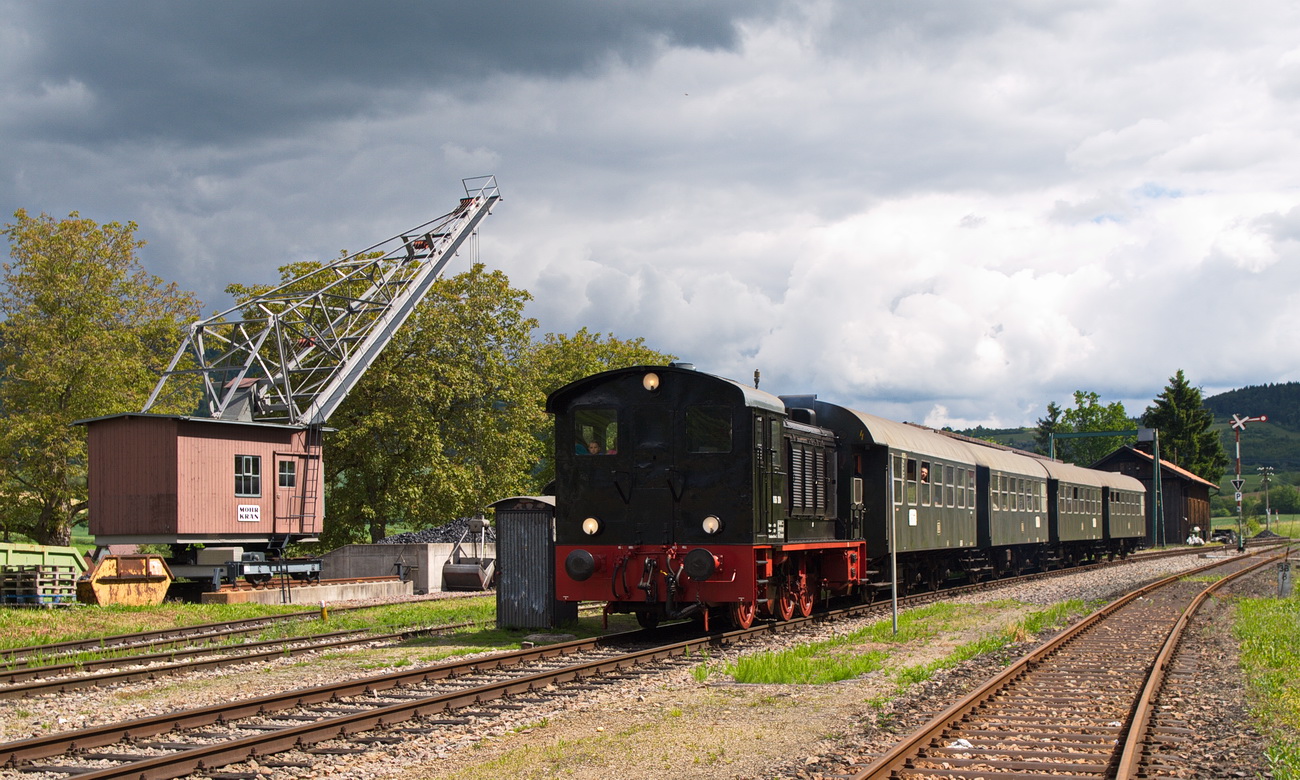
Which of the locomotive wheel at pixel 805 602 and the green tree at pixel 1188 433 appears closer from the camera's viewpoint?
the locomotive wheel at pixel 805 602

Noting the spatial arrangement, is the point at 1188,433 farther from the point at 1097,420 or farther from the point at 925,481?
the point at 925,481

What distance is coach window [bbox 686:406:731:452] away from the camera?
1638 cm

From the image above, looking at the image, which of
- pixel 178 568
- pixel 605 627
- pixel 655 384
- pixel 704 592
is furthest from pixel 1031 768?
pixel 178 568

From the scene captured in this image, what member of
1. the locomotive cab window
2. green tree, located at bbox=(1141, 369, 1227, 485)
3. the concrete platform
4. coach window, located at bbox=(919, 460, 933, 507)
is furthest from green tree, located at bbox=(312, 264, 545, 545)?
green tree, located at bbox=(1141, 369, 1227, 485)

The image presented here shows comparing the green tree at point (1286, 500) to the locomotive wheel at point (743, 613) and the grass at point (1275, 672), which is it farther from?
the locomotive wheel at point (743, 613)

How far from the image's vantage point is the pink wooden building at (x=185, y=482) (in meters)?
29.6

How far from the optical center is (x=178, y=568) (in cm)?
3075

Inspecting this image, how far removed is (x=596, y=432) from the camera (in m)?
17.0

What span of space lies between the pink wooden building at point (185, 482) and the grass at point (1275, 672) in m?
24.3

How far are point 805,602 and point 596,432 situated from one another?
5.32m

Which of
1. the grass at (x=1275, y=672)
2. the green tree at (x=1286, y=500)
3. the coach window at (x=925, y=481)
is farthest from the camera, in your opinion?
the green tree at (x=1286, y=500)

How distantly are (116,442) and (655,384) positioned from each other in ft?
64.1

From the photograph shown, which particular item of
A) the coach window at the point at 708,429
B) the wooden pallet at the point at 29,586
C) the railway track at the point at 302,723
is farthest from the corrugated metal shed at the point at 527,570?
the wooden pallet at the point at 29,586

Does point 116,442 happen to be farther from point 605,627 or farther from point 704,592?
point 704,592
